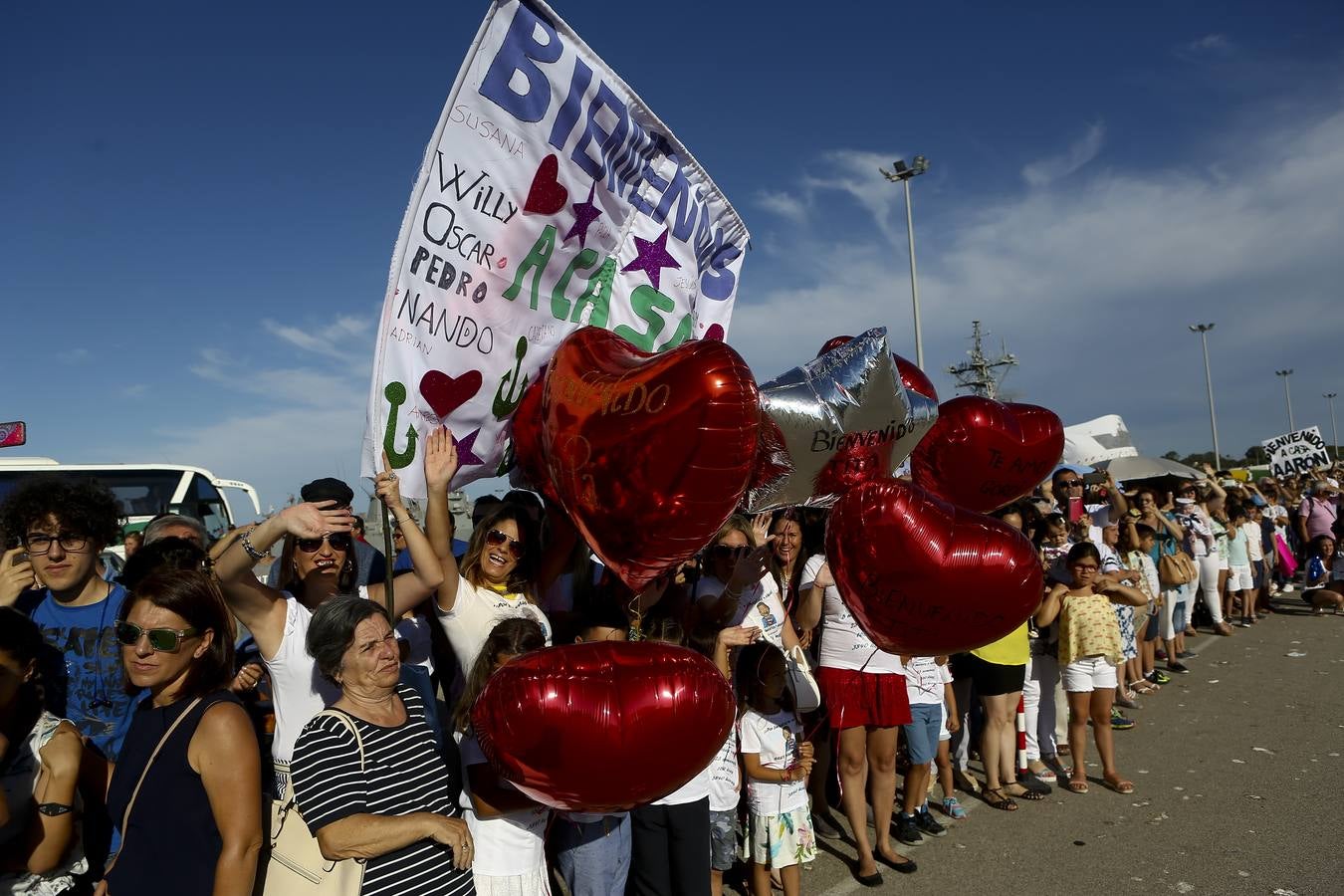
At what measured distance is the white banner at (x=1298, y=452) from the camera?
47.6 ft

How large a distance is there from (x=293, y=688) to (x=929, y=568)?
1842 mm

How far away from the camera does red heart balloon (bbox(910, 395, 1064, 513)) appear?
278 cm

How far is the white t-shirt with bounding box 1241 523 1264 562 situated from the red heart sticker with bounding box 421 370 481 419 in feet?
36.1

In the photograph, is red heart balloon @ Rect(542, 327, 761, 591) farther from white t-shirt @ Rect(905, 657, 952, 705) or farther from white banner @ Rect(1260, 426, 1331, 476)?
white banner @ Rect(1260, 426, 1331, 476)

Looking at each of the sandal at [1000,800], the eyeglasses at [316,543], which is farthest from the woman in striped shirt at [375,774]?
the sandal at [1000,800]

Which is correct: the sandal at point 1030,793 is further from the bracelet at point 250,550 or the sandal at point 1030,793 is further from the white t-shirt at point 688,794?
the bracelet at point 250,550

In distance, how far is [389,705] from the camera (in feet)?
7.49

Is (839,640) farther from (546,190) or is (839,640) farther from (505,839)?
(546,190)

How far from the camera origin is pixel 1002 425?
279 centimetres

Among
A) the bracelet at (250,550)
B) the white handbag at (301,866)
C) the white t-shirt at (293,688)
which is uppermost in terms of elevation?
the bracelet at (250,550)

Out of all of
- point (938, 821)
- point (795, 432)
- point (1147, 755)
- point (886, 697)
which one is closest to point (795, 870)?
point (886, 697)

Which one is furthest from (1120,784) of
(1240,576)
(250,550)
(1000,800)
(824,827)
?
(1240,576)

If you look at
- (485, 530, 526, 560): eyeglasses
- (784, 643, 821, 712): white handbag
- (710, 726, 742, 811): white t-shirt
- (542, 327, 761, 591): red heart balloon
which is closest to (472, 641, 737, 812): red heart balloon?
(542, 327, 761, 591): red heart balloon

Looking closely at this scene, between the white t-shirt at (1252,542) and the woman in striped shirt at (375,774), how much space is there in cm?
1100
